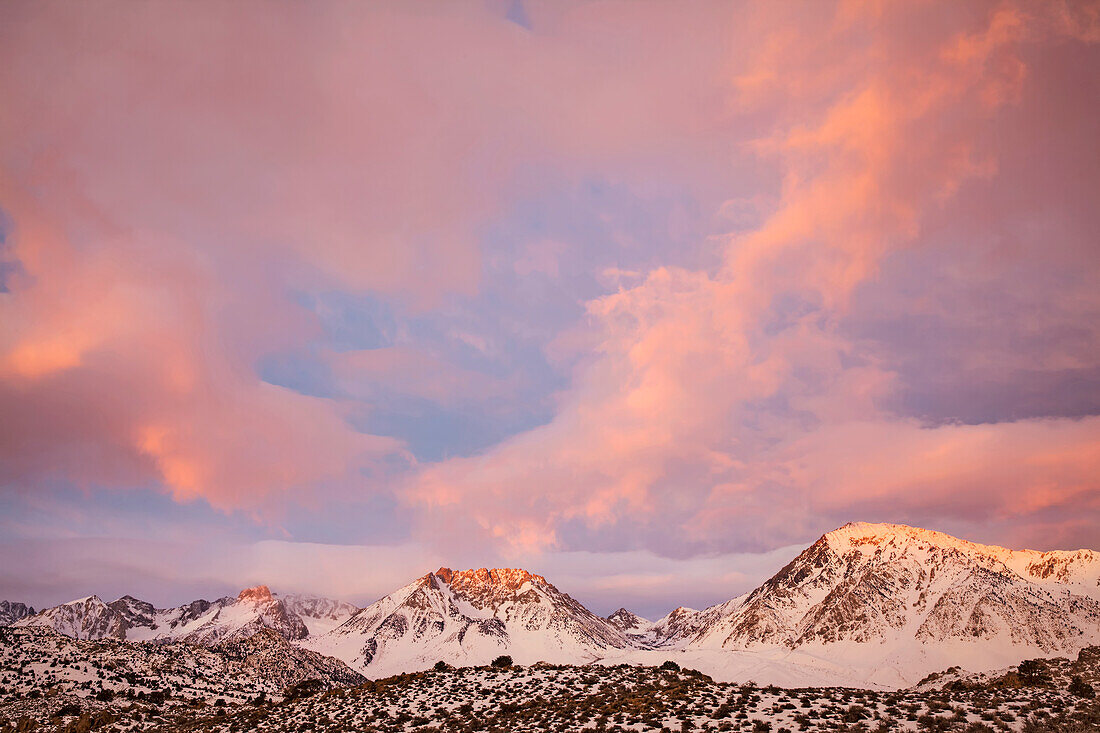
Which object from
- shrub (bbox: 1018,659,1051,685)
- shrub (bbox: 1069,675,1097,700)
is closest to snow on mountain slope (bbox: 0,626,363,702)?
shrub (bbox: 1018,659,1051,685)

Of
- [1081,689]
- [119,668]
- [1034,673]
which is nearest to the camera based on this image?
[1081,689]

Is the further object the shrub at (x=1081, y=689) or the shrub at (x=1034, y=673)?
the shrub at (x=1034, y=673)

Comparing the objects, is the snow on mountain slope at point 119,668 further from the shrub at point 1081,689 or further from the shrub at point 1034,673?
the shrub at point 1081,689

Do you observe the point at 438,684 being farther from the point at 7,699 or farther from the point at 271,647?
the point at 271,647

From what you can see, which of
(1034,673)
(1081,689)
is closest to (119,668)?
(1081,689)

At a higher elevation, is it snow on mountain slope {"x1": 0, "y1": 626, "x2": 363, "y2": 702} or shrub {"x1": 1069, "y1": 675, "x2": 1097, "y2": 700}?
shrub {"x1": 1069, "y1": 675, "x2": 1097, "y2": 700}

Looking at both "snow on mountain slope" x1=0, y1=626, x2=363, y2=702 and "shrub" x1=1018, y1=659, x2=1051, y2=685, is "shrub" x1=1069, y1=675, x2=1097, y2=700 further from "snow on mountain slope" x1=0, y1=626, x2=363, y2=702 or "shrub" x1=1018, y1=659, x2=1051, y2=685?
"snow on mountain slope" x1=0, y1=626, x2=363, y2=702

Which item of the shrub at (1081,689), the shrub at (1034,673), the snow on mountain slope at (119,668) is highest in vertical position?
the shrub at (1081,689)

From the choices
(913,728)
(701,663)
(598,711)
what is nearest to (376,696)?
(598,711)

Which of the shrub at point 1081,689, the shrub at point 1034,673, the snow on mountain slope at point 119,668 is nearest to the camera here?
the shrub at point 1081,689

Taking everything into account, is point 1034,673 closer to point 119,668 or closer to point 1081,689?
point 1081,689

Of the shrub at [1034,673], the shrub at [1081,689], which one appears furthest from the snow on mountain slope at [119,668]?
the shrub at [1081,689]

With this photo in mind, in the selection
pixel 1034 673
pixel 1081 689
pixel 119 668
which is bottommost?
pixel 119 668

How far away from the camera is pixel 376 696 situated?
4741cm
